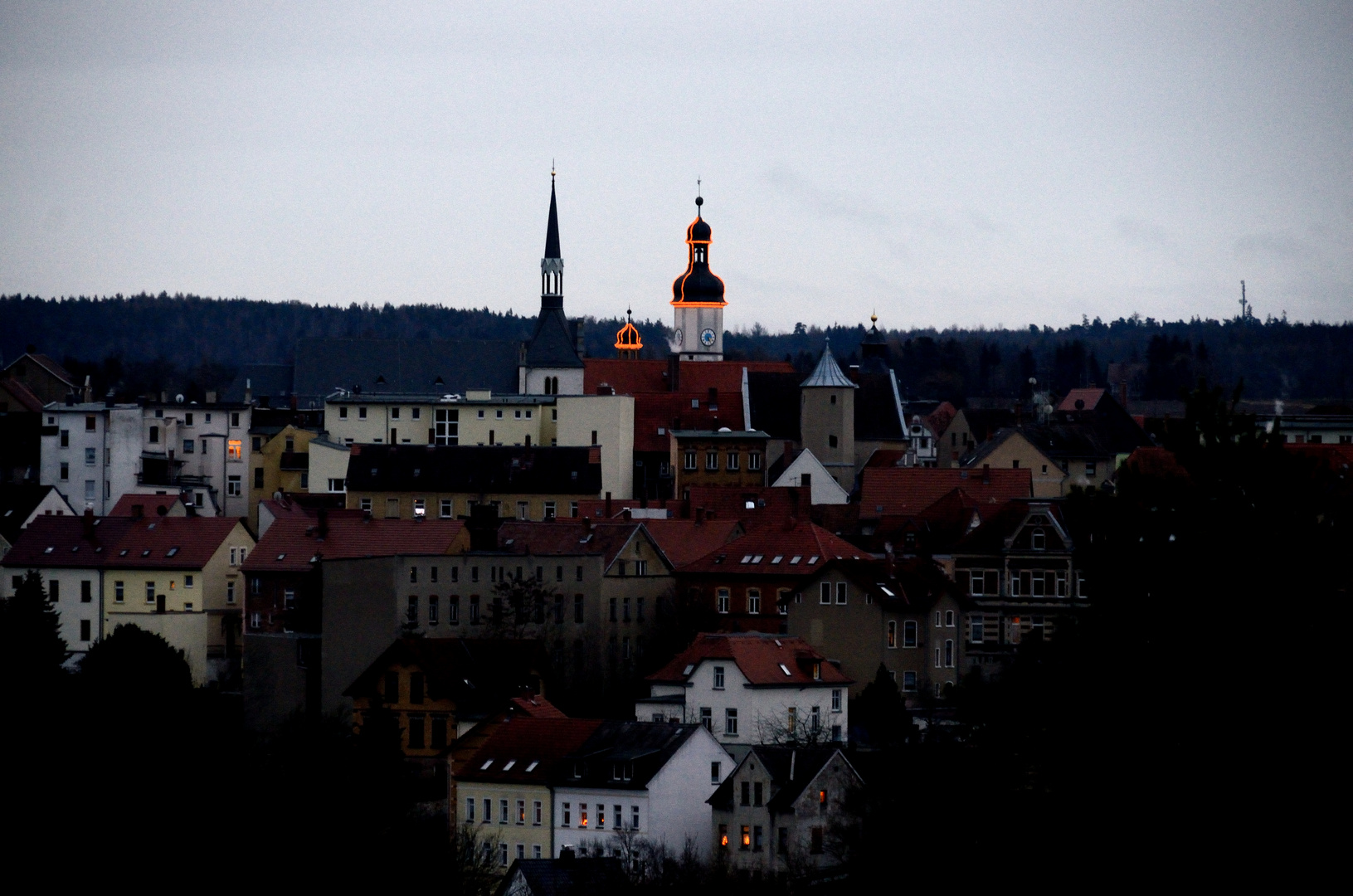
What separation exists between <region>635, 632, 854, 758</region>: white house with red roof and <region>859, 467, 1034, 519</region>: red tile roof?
66.0 feet

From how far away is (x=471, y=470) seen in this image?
8819 centimetres

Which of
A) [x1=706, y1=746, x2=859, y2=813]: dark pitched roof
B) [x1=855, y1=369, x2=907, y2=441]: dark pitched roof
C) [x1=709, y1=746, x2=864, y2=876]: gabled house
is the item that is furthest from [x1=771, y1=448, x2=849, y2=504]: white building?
[x1=709, y1=746, x2=864, y2=876]: gabled house

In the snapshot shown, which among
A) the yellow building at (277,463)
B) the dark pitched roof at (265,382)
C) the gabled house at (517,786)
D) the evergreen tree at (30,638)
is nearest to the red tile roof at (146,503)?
the yellow building at (277,463)

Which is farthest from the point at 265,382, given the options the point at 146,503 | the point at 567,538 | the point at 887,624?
the point at 887,624

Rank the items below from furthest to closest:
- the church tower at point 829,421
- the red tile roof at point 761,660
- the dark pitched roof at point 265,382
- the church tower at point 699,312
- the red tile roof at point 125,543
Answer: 1. the church tower at point 699,312
2. the dark pitched roof at point 265,382
3. the church tower at point 829,421
4. the red tile roof at point 125,543
5. the red tile roof at point 761,660

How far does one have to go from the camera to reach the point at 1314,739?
34281 mm

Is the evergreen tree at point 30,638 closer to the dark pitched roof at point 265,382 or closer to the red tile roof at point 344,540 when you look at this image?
the red tile roof at point 344,540

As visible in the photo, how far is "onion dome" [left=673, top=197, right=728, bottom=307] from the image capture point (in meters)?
125

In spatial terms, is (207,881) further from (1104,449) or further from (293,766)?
(1104,449)

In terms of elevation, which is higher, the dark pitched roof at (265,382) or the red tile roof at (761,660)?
the dark pitched roof at (265,382)

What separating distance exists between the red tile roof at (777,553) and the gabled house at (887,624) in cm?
356

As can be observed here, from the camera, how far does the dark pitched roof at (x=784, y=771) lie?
53.2 metres

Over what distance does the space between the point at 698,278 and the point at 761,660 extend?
2558 inches

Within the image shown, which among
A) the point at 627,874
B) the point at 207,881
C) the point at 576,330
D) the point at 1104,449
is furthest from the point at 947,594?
the point at 576,330
